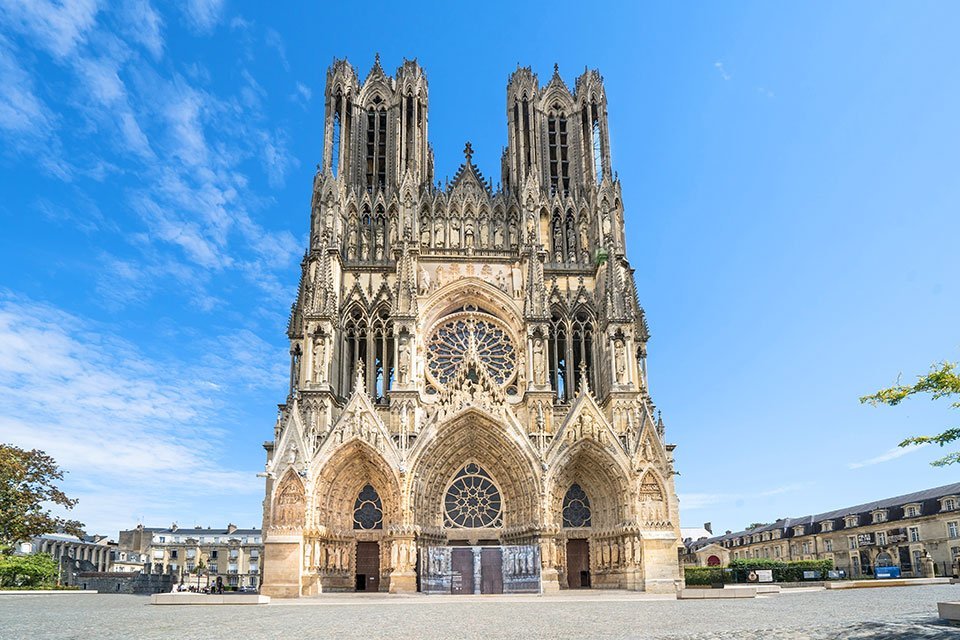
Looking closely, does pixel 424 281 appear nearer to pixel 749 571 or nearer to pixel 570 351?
pixel 570 351

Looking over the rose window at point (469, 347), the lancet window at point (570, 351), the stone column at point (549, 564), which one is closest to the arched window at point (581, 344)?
the lancet window at point (570, 351)

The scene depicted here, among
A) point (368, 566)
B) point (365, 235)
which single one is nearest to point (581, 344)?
point (365, 235)

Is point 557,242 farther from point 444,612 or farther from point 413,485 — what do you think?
point 444,612

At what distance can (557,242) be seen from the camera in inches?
1500

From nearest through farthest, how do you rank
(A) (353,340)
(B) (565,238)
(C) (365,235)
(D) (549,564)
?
1. (D) (549,564)
2. (A) (353,340)
3. (C) (365,235)
4. (B) (565,238)

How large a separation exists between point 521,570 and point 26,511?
22429 mm

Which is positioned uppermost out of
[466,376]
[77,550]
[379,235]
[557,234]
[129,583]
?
[557,234]

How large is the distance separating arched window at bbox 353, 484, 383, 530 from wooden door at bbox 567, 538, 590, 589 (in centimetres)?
811

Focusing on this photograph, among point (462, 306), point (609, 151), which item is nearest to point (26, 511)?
point (462, 306)

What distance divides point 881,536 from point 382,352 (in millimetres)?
45351

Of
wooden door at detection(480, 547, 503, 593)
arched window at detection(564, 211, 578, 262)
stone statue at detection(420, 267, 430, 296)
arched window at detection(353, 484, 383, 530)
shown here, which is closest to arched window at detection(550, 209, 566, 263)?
arched window at detection(564, 211, 578, 262)

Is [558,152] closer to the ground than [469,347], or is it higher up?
higher up

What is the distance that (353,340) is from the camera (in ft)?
116

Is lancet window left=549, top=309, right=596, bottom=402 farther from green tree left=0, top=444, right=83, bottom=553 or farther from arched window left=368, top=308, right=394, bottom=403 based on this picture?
green tree left=0, top=444, right=83, bottom=553
